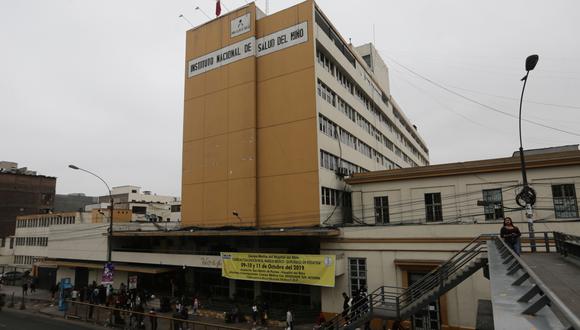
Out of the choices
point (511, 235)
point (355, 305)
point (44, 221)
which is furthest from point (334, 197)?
point (44, 221)

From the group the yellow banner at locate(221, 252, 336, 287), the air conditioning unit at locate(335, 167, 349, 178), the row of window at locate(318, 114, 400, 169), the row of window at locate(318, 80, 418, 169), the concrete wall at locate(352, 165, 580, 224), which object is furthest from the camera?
the air conditioning unit at locate(335, 167, 349, 178)

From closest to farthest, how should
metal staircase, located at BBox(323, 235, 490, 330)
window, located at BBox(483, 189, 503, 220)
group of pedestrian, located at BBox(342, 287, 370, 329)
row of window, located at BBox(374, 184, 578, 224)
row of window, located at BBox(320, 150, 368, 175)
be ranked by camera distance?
metal staircase, located at BBox(323, 235, 490, 330) < group of pedestrian, located at BBox(342, 287, 370, 329) < row of window, located at BBox(374, 184, 578, 224) < window, located at BBox(483, 189, 503, 220) < row of window, located at BBox(320, 150, 368, 175)

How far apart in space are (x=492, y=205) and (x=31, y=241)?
62666 millimetres

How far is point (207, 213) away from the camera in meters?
34.0

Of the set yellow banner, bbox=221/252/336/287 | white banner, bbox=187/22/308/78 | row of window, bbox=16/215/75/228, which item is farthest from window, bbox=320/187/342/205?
row of window, bbox=16/215/75/228

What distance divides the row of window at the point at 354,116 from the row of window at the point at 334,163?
194 inches

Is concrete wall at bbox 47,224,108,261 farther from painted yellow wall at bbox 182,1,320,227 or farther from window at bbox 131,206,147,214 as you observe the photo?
window at bbox 131,206,147,214

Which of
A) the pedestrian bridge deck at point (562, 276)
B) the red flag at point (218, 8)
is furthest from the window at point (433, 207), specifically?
the red flag at point (218, 8)

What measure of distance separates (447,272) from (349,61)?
91.9 feet

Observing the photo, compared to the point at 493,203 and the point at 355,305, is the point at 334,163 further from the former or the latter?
the point at 355,305

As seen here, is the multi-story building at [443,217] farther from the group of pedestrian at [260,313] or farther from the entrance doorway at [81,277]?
the entrance doorway at [81,277]

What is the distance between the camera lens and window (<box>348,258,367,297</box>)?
78.8 feet

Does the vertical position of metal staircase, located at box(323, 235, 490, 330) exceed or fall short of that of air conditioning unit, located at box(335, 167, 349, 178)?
it falls short

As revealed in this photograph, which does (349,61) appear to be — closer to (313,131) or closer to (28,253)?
(313,131)
